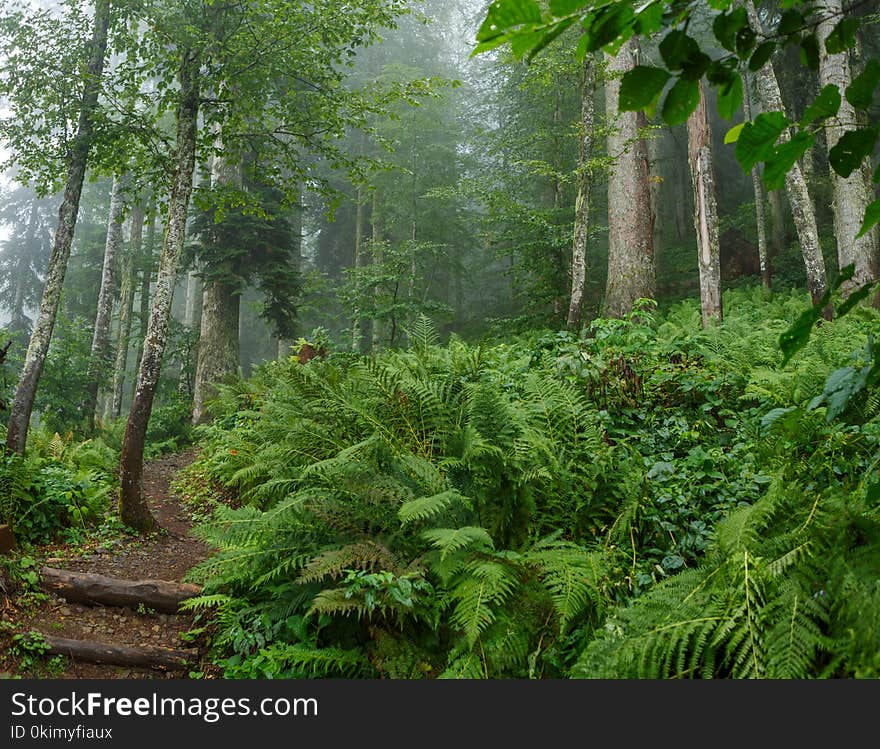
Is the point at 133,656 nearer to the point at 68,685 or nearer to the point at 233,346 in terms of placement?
the point at 68,685

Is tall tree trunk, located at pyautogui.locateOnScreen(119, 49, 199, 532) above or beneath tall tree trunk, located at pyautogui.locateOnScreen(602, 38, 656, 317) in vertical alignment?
beneath

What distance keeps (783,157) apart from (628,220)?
10.0 m

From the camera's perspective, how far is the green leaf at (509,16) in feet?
3.24

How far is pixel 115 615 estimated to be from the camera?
4477mm

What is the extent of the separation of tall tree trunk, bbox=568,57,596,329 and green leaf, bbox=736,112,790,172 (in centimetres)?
852

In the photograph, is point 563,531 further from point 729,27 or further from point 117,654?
point 729,27

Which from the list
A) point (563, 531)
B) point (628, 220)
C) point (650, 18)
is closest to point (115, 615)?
point (563, 531)

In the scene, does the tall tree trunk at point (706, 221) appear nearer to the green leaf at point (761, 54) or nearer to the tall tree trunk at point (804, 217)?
the tall tree trunk at point (804, 217)

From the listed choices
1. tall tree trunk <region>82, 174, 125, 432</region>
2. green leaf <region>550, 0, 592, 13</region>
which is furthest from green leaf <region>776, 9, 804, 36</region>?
tall tree trunk <region>82, 174, 125, 432</region>

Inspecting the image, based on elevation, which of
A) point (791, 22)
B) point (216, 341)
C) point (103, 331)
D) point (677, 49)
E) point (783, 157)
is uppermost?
point (103, 331)

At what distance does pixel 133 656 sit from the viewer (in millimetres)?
3895

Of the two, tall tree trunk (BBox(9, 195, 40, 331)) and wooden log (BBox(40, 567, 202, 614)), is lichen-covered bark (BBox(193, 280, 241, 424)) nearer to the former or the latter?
wooden log (BBox(40, 567, 202, 614))

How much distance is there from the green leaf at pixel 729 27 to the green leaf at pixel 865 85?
0.25 metres

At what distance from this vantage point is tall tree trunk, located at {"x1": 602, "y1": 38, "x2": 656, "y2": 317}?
10.3 metres
